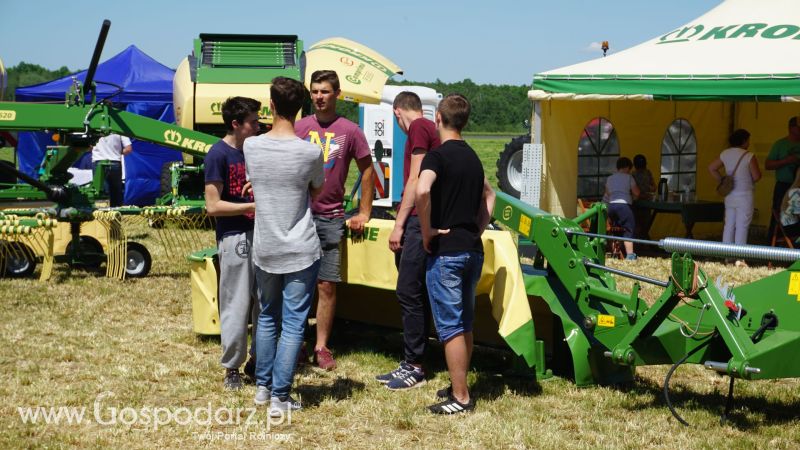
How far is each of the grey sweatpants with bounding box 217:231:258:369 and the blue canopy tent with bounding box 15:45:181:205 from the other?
36.8 feet

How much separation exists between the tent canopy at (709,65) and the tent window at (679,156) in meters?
1.93

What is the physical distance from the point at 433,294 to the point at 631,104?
870 centimetres

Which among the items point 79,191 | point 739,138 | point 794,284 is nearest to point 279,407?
point 794,284

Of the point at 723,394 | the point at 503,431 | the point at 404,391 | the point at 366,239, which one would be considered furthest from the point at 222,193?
the point at 723,394

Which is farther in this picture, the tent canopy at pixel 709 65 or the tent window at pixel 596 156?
the tent window at pixel 596 156

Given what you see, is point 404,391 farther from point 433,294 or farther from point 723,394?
point 723,394

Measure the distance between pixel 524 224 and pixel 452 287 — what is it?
2.95ft

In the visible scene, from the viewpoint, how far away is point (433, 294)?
5.00 metres

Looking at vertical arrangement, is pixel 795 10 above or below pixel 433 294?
above

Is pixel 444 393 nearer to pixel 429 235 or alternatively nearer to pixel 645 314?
pixel 429 235

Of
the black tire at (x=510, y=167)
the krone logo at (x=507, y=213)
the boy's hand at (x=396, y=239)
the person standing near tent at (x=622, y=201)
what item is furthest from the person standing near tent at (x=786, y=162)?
the boy's hand at (x=396, y=239)

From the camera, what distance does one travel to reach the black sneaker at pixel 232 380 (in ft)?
17.8

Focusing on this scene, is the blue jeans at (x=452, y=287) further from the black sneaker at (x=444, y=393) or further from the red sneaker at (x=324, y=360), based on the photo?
the red sneaker at (x=324, y=360)

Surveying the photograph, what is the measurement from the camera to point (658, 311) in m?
4.84
